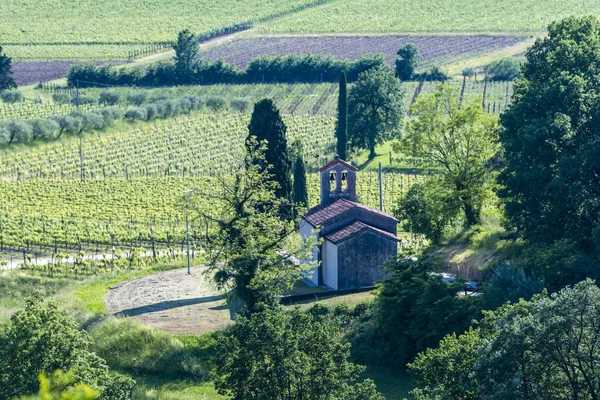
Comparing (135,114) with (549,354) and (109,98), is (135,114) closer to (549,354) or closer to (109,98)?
(109,98)

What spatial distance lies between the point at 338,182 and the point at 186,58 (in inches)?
3307

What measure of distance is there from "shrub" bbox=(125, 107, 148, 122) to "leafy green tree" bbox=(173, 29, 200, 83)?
27468 millimetres

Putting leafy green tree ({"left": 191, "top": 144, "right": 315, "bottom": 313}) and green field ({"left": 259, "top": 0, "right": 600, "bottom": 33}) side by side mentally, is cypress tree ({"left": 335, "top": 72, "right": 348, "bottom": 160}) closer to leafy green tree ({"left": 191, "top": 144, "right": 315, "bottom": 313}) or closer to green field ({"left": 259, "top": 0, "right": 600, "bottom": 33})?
leafy green tree ({"left": 191, "top": 144, "right": 315, "bottom": 313})

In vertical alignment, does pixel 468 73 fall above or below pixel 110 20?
below

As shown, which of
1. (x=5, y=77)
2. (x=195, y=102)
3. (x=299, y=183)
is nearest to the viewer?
(x=299, y=183)

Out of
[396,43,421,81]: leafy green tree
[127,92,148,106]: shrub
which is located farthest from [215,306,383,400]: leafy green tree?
[396,43,421,81]: leafy green tree

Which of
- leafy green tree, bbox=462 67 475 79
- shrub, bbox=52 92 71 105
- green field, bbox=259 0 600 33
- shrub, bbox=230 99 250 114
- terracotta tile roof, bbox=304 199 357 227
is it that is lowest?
shrub, bbox=52 92 71 105

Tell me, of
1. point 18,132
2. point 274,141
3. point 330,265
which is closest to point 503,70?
point 18,132

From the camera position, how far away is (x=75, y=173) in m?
83.9

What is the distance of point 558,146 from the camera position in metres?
43.5

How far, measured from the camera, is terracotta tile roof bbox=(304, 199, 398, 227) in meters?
49.9

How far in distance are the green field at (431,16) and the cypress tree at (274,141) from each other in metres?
103

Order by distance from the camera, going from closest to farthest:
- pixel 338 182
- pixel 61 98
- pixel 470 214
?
pixel 338 182 → pixel 470 214 → pixel 61 98

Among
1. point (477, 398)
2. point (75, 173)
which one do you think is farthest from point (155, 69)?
point (477, 398)
